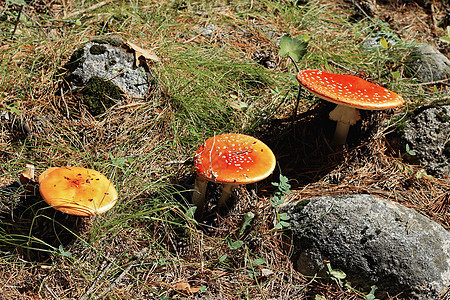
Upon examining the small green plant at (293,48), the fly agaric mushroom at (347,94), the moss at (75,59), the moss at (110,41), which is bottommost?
the moss at (75,59)

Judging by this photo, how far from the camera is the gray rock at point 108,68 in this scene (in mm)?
3785

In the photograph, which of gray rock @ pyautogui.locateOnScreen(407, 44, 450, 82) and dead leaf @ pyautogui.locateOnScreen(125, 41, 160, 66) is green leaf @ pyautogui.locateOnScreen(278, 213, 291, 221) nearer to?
dead leaf @ pyautogui.locateOnScreen(125, 41, 160, 66)

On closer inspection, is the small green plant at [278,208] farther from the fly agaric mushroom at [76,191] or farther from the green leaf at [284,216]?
the fly agaric mushroom at [76,191]

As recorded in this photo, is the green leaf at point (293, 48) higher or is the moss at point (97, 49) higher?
the green leaf at point (293, 48)

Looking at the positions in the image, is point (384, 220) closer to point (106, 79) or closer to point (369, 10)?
point (106, 79)

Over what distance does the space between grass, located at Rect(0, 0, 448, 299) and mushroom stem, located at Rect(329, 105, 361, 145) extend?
0.67ft

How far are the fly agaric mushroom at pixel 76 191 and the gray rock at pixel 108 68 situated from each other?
131 cm

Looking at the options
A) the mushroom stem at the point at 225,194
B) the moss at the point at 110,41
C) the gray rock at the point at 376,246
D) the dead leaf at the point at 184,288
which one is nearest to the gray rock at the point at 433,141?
the gray rock at the point at 376,246

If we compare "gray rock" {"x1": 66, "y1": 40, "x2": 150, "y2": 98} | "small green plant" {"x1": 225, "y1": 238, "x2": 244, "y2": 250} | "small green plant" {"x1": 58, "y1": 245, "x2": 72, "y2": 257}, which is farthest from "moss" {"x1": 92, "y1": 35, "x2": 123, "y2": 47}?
"small green plant" {"x1": 225, "y1": 238, "x2": 244, "y2": 250}

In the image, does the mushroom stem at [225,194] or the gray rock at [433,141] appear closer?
the mushroom stem at [225,194]

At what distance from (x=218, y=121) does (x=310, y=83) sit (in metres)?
1.04

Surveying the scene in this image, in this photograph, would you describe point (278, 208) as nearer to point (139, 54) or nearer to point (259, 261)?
point (259, 261)

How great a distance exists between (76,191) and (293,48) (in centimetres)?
211

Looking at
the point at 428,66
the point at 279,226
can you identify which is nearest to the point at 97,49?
the point at 279,226
